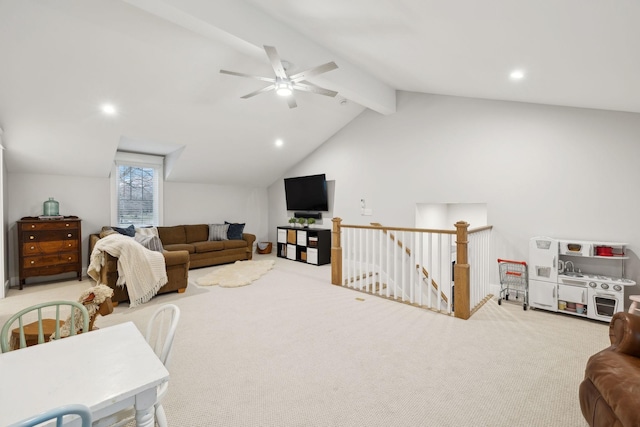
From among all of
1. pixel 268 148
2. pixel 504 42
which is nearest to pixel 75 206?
pixel 268 148

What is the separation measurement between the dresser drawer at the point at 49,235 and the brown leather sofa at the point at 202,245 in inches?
57.2

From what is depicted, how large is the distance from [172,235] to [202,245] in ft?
2.88

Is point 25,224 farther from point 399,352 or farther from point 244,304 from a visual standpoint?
point 399,352

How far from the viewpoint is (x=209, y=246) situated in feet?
19.7

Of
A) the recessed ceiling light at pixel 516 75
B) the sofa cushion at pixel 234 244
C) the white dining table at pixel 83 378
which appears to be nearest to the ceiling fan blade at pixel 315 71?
the recessed ceiling light at pixel 516 75

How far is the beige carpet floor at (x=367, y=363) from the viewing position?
179cm

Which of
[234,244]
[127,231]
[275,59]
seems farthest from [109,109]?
[234,244]

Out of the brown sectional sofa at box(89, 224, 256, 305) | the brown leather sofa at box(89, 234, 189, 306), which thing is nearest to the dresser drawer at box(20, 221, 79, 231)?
the brown sectional sofa at box(89, 224, 256, 305)

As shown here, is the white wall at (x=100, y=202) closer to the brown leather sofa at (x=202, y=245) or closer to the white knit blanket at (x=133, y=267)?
the brown leather sofa at (x=202, y=245)

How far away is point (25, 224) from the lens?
441cm

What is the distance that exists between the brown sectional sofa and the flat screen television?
137 centimetres

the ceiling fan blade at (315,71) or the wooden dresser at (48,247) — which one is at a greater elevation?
the ceiling fan blade at (315,71)

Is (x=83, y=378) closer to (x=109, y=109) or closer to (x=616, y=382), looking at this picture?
(x=616, y=382)

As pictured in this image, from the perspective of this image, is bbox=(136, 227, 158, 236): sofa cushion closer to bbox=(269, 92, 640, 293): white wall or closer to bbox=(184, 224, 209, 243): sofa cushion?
bbox=(184, 224, 209, 243): sofa cushion
